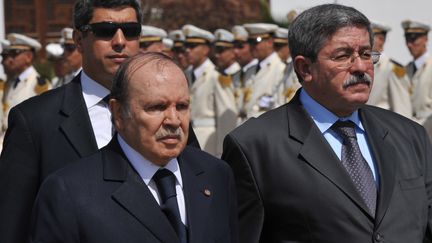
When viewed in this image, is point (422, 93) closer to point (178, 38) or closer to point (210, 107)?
point (210, 107)

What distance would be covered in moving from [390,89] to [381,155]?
845 cm

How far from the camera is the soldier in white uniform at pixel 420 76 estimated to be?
13438 millimetres

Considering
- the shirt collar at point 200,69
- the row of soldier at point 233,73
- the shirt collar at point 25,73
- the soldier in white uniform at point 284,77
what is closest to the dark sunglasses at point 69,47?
the row of soldier at point 233,73

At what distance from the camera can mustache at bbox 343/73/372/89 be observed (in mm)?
4246

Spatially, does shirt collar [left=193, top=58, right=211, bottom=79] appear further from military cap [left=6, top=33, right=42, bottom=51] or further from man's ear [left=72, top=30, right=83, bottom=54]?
man's ear [left=72, top=30, right=83, bottom=54]

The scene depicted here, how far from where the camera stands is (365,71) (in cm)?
425

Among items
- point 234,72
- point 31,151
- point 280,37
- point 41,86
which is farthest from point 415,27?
point 31,151

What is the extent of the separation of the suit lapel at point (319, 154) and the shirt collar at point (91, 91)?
695 mm

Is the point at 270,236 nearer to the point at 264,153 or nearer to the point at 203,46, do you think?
the point at 264,153

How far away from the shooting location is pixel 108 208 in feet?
11.5

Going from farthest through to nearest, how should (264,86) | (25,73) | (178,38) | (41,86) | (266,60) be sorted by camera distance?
1. (178,38)
2. (25,73)
3. (41,86)
4. (266,60)
5. (264,86)

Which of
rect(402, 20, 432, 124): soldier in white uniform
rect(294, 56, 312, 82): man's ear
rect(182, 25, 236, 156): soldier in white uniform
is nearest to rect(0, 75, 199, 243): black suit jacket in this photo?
rect(294, 56, 312, 82): man's ear

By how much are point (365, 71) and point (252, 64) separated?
36.3ft

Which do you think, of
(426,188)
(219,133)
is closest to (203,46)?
(219,133)
